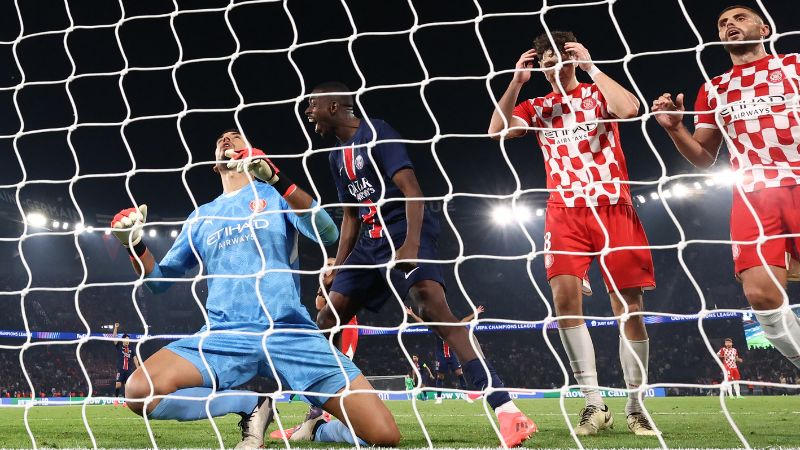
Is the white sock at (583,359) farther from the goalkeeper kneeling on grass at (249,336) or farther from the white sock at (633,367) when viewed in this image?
the goalkeeper kneeling on grass at (249,336)

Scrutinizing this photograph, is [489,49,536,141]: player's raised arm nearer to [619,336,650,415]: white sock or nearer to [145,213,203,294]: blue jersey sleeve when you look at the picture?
[619,336,650,415]: white sock

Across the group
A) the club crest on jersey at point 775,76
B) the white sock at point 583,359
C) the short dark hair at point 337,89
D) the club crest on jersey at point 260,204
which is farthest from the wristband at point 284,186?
the club crest on jersey at point 775,76

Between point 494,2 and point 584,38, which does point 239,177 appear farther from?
point 584,38

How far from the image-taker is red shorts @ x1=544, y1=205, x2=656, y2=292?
388 cm

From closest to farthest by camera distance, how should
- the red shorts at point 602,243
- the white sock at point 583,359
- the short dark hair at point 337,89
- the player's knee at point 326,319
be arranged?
the white sock at point 583,359 < the red shorts at point 602,243 < the short dark hair at point 337,89 < the player's knee at point 326,319

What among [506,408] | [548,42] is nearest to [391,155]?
[548,42]

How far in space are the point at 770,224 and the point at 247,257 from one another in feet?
8.62

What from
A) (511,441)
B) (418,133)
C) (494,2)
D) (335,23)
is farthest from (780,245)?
(418,133)

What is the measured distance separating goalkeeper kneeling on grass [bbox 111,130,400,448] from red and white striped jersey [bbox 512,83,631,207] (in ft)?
4.58

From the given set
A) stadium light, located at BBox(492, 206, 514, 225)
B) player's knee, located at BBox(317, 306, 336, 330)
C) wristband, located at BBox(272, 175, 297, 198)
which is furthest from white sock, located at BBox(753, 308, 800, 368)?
stadium light, located at BBox(492, 206, 514, 225)

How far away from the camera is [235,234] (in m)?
3.63

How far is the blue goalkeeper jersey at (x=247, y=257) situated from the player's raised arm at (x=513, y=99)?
1.08 metres

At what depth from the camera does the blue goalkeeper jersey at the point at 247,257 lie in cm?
343

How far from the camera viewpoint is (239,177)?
3.93m
